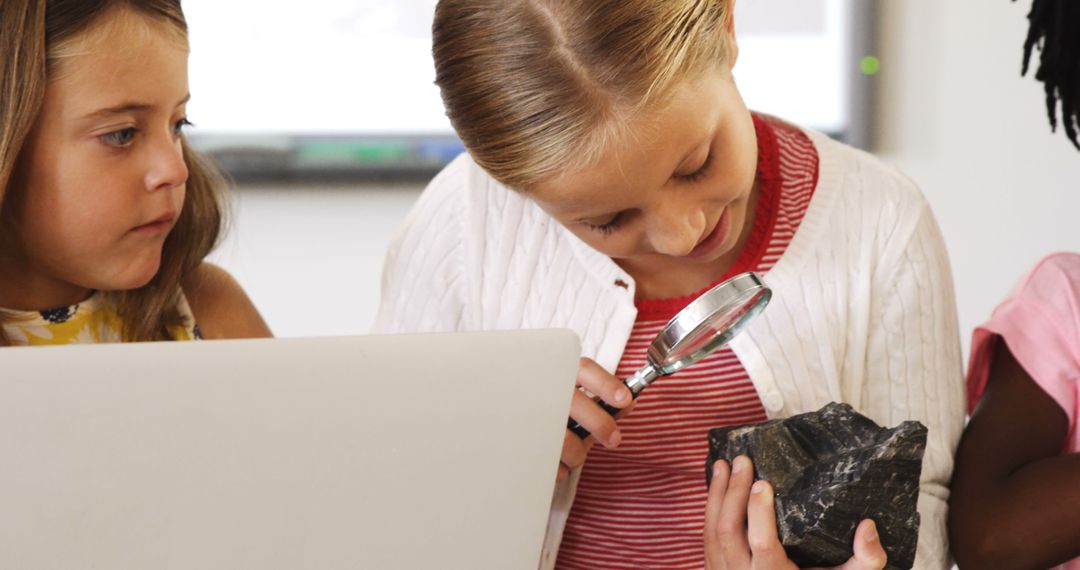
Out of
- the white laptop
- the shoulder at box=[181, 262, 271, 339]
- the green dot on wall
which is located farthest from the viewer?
the green dot on wall

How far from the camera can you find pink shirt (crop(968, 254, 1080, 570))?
3.18ft

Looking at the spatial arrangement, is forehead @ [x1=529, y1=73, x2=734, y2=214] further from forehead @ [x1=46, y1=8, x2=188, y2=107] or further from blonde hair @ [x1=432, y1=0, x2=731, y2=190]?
forehead @ [x1=46, y1=8, x2=188, y2=107]

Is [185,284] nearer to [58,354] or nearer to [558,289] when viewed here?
[558,289]

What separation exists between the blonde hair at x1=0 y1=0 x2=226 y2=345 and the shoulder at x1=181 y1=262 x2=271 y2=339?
0.03m

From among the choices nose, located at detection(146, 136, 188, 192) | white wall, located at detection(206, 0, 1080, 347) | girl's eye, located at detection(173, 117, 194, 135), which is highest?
white wall, located at detection(206, 0, 1080, 347)

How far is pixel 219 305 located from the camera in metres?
1.11

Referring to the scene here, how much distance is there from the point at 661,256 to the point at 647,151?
22 centimetres

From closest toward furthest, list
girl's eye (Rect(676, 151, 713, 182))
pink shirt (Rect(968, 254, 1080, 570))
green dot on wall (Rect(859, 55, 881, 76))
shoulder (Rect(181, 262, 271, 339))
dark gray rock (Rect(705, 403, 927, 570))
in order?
dark gray rock (Rect(705, 403, 927, 570)) < girl's eye (Rect(676, 151, 713, 182)) < pink shirt (Rect(968, 254, 1080, 570)) < shoulder (Rect(181, 262, 271, 339)) < green dot on wall (Rect(859, 55, 881, 76))

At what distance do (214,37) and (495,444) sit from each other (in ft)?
4.82

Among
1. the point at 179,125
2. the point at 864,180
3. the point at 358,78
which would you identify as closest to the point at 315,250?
the point at 358,78

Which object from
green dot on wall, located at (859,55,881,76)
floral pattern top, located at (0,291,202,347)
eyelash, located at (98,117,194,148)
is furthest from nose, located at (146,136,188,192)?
green dot on wall, located at (859,55,881,76)

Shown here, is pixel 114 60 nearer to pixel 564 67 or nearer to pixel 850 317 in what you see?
pixel 564 67

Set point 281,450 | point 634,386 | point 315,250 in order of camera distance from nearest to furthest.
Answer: point 281,450
point 634,386
point 315,250

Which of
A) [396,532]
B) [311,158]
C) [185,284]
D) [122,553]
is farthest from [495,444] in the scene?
[311,158]
